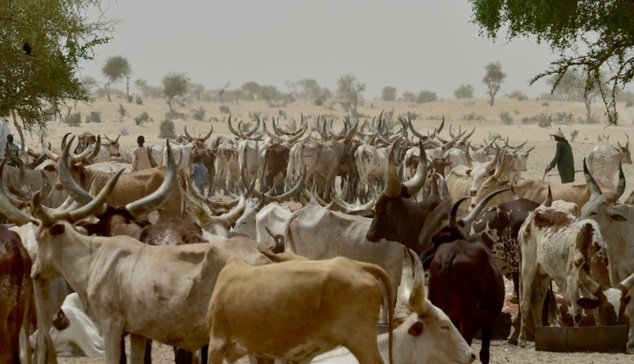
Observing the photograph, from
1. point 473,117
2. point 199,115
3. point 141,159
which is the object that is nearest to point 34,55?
point 141,159

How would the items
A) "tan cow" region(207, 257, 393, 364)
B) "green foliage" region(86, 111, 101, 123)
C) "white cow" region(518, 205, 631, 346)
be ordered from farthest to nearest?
"green foliage" region(86, 111, 101, 123)
"white cow" region(518, 205, 631, 346)
"tan cow" region(207, 257, 393, 364)

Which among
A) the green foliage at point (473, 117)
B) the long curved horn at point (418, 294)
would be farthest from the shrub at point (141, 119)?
the long curved horn at point (418, 294)

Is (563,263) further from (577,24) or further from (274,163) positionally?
(274,163)

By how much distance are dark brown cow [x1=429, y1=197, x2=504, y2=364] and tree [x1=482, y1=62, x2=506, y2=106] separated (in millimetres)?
94022

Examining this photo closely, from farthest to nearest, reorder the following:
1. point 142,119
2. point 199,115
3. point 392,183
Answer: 1. point 199,115
2. point 142,119
3. point 392,183

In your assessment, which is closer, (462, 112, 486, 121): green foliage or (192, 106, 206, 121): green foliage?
(192, 106, 206, 121): green foliage

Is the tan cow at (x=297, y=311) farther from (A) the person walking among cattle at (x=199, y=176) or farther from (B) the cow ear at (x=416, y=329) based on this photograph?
(A) the person walking among cattle at (x=199, y=176)

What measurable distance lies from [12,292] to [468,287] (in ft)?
10.9

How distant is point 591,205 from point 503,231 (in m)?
0.92

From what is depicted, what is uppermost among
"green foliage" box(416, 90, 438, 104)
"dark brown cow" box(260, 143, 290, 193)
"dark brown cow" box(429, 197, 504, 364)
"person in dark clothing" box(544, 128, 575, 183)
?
"dark brown cow" box(429, 197, 504, 364)

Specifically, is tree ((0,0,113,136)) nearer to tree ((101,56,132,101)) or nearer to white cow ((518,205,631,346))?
white cow ((518,205,631,346))

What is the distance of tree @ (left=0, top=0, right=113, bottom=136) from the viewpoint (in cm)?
2433

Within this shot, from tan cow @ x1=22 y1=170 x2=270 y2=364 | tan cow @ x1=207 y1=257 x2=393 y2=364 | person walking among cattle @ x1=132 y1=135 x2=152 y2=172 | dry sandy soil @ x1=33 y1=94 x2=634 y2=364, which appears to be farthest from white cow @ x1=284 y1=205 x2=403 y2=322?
dry sandy soil @ x1=33 y1=94 x2=634 y2=364

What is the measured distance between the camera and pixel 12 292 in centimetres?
917
